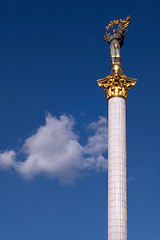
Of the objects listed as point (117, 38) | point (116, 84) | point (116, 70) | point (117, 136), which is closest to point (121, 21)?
point (117, 38)

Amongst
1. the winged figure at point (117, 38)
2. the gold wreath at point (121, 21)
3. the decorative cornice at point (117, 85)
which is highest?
the gold wreath at point (121, 21)

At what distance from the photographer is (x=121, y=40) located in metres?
47.9

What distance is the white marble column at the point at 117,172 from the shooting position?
38.5m

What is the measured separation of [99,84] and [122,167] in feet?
29.0

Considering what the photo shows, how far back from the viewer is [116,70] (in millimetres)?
45344

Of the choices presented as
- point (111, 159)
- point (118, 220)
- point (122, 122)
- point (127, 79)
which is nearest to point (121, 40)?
point (127, 79)

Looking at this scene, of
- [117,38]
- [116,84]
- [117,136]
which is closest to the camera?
[117,136]

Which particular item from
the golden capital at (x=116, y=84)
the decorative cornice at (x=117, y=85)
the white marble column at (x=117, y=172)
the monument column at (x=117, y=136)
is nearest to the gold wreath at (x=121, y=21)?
the monument column at (x=117, y=136)

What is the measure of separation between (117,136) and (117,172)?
131 inches

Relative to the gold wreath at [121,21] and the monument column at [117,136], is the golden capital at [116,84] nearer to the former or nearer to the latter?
the monument column at [117,136]

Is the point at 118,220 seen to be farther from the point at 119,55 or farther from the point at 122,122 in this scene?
the point at 119,55

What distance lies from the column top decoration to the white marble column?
0.87 m

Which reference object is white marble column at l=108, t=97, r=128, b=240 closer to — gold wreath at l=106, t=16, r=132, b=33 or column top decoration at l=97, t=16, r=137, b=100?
column top decoration at l=97, t=16, r=137, b=100

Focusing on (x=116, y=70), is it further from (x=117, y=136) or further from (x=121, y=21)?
(x=117, y=136)
